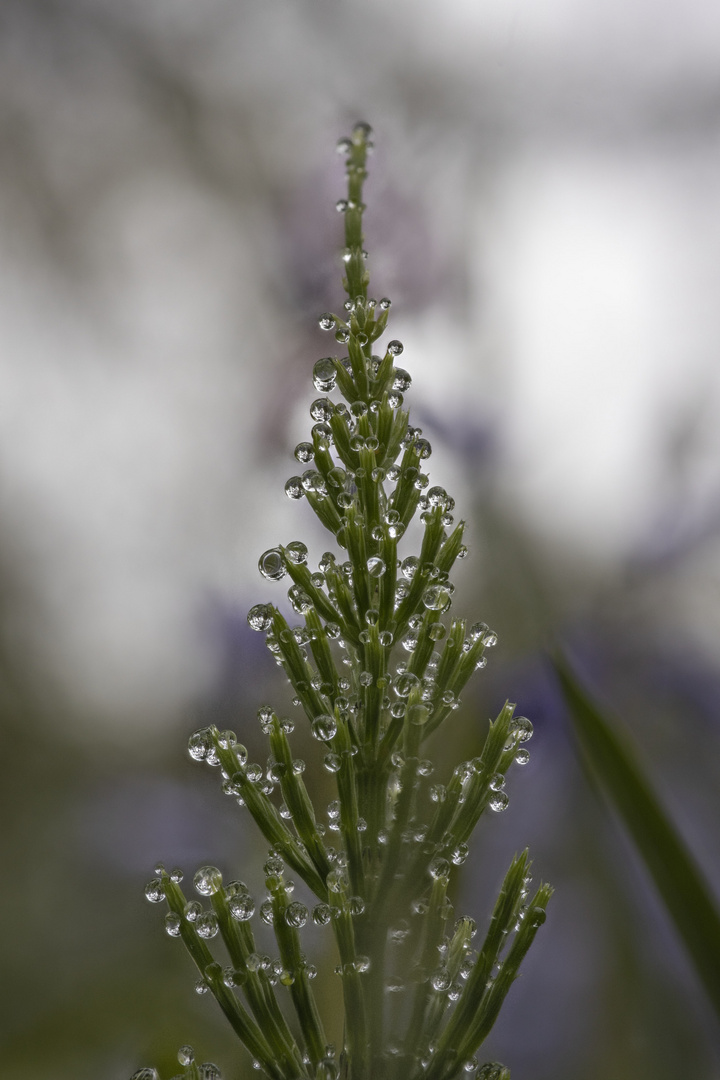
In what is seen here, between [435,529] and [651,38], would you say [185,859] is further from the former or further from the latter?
[651,38]

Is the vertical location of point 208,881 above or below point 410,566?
below

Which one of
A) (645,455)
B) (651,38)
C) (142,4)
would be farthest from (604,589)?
(142,4)

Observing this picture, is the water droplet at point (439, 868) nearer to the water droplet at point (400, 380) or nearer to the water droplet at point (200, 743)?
the water droplet at point (200, 743)

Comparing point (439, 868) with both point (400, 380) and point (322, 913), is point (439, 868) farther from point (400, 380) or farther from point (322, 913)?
point (400, 380)

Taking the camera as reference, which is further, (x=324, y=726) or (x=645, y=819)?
(x=645, y=819)

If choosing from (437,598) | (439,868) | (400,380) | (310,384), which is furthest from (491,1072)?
(310,384)

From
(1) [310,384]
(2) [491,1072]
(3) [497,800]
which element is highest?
(1) [310,384]
